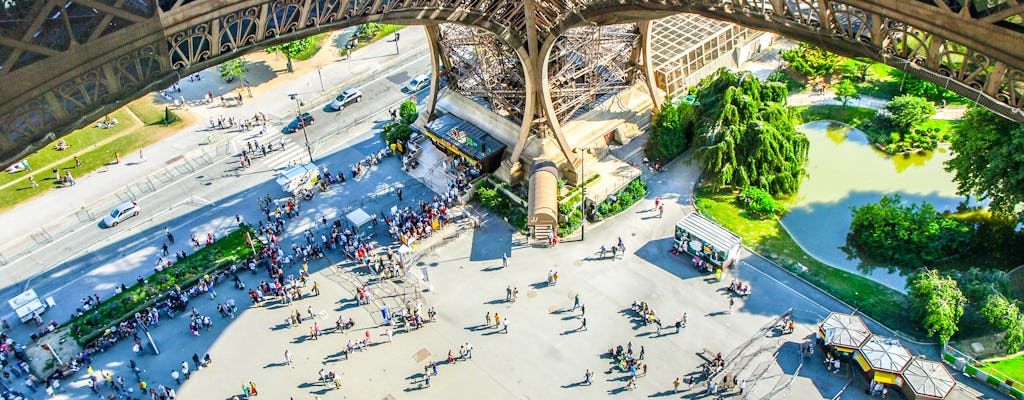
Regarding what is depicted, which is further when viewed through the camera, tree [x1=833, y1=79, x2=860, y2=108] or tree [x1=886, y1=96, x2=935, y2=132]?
tree [x1=833, y1=79, x2=860, y2=108]

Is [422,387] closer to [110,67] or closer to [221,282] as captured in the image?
[221,282]

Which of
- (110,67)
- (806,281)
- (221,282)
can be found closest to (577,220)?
(806,281)

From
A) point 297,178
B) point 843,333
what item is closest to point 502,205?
A: point 297,178

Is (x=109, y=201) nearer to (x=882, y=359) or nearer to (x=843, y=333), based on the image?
(x=843, y=333)

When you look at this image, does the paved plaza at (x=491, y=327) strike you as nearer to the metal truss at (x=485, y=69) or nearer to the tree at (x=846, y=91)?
the metal truss at (x=485, y=69)

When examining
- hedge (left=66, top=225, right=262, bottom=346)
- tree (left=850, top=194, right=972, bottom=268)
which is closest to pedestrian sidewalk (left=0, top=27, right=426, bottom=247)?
hedge (left=66, top=225, right=262, bottom=346)

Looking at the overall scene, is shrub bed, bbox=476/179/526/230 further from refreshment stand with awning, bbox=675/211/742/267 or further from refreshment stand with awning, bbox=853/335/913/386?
refreshment stand with awning, bbox=853/335/913/386
